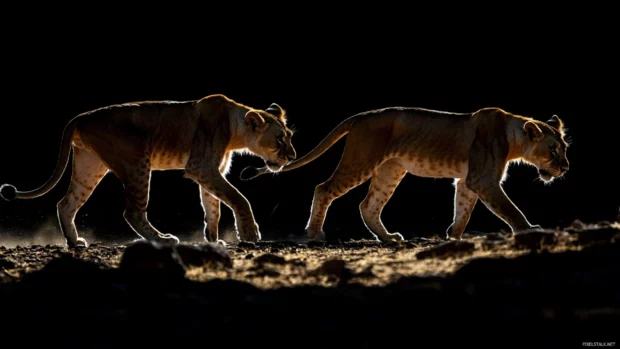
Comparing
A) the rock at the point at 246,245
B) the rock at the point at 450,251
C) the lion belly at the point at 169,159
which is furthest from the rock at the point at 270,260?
the lion belly at the point at 169,159

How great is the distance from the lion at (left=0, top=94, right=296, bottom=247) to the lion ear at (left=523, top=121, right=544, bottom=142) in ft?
5.75

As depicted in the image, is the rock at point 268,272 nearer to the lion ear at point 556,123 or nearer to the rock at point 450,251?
the rock at point 450,251

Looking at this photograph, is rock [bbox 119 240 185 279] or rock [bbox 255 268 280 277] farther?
rock [bbox 255 268 280 277]

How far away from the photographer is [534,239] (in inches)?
237

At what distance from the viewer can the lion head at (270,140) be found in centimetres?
924

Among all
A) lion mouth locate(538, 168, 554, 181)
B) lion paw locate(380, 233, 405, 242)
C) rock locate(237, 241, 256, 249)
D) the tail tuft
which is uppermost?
the tail tuft

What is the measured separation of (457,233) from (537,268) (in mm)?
4159

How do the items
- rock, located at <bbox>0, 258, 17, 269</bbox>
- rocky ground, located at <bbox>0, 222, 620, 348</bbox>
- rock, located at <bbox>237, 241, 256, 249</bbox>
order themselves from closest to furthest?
rocky ground, located at <bbox>0, 222, 620, 348</bbox> → rock, located at <bbox>0, 258, 17, 269</bbox> → rock, located at <bbox>237, 241, 256, 249</bbox>

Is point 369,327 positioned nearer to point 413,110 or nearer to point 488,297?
point 488,297

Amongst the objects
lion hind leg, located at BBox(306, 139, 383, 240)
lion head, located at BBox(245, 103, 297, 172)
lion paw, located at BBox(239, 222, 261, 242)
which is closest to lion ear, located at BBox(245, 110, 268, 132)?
lion head, located at BBox(245, 103, 297, 172)

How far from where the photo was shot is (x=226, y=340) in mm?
4770

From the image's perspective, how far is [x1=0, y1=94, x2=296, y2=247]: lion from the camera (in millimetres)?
8766

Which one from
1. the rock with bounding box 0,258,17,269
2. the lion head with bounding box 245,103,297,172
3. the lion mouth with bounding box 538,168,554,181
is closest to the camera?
the rock with bounding box 0,258,17,269

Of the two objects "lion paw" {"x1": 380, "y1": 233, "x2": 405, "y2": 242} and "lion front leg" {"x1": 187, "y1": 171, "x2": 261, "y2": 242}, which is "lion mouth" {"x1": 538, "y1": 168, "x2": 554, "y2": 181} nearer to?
"lion paw" {"x1": 380, "y1": 233, "x2": 405, "y2": 242}
